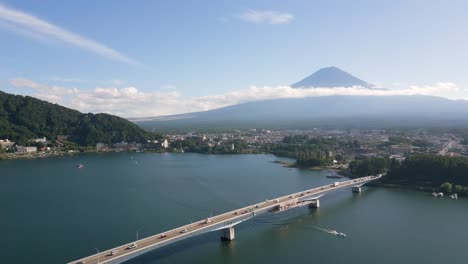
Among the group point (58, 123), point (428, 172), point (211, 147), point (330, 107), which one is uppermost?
point (330, 107)

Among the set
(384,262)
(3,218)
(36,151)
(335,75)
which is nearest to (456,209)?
(384,262)

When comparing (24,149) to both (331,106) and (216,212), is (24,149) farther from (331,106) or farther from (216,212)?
(331,106)

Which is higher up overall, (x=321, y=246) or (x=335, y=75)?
(x=335, y=75)

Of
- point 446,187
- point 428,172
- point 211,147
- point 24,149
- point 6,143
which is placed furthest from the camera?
point 211,147

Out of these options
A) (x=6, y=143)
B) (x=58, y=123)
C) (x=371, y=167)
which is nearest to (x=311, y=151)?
(x=371, y=167)

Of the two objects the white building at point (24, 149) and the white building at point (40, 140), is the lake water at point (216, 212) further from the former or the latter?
the white building at point (40, 140)

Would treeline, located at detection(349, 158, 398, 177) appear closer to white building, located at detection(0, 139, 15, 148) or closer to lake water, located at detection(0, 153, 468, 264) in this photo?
lake water, located at detection(0, 153, 468, 264)

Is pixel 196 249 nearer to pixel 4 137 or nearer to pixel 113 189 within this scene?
pixel 113 189
